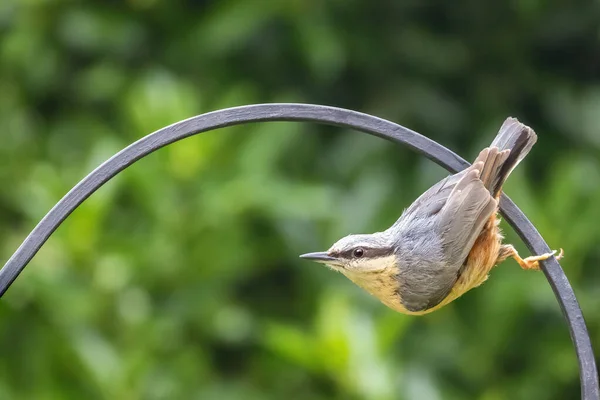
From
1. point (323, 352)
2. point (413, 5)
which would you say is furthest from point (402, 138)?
point (413, 5)

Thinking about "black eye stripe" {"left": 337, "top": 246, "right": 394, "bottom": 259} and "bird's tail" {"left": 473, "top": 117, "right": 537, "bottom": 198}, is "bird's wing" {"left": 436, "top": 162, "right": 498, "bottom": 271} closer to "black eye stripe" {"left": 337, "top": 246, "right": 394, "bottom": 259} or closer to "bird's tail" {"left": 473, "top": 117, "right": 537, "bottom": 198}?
"bird's tail" {"left": 473, "top": 117, "right": 537, "bottom": 198}

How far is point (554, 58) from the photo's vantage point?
4.06 meters

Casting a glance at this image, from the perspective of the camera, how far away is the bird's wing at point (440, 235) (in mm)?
1772

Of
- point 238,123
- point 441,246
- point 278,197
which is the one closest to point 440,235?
point 441,246

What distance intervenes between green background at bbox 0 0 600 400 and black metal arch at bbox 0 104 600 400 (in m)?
1.29

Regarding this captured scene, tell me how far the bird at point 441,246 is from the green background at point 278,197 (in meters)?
0.95

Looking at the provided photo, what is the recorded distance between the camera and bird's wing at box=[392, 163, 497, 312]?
1772 millimetres

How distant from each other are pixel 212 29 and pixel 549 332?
1750 mm

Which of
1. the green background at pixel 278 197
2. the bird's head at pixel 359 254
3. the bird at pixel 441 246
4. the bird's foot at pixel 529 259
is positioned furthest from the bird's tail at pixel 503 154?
the green background at pixel 278 197

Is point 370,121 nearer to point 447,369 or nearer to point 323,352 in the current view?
point 323,352

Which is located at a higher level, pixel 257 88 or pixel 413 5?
pixel 413 5

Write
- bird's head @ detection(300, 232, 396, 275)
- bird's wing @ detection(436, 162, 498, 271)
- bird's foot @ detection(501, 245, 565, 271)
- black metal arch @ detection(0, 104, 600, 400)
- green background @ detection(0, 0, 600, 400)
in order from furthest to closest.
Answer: green background @ detection(0, 0, 600, 400), bird's head @ detection(300, 232, 396, 275), bird's wing @ detection(436, 162, 498, 271), bird's foot @ detection(501, 245, 565, 271), black metal arch @ detection(0, 104, 600, 400)

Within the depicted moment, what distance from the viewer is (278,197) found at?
310 cm

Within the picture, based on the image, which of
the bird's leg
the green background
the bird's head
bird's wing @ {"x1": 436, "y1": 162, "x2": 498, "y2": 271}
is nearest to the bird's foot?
the bird's leg
